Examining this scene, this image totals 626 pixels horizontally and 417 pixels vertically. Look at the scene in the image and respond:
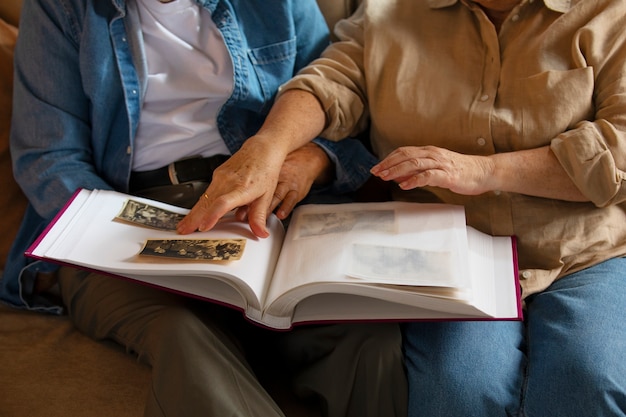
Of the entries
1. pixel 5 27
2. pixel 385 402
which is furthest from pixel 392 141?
pixel 5 27

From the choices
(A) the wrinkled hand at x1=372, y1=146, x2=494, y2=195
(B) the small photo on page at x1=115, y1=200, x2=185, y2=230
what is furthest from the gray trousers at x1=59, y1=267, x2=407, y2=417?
(A) the wrinkled hand at x1=372, y1=146, x2=494, y2=195

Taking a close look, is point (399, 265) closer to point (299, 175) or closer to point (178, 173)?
point (299, 175)

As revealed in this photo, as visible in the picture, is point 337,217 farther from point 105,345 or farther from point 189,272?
point 105,345

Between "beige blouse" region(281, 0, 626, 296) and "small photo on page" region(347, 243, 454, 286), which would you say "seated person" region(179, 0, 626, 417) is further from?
"small photo on page" region(347, 243, 454, 286)

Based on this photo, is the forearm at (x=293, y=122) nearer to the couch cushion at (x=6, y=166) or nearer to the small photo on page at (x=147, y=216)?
the small photo on page at (x=147, y=216)

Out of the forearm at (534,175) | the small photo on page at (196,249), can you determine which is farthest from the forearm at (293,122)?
the forearm at (534,175)

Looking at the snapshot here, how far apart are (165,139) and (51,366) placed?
0.48 meters

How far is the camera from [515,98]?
1.18 meters

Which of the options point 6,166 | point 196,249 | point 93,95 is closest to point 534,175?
point 196,249

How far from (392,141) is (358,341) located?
16.8 inches

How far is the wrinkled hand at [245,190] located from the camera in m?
1.07

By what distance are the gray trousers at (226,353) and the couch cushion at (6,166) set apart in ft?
0.68

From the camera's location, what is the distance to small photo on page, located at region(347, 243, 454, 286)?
3.08 feet

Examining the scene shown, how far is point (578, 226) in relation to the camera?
3.82 feet
